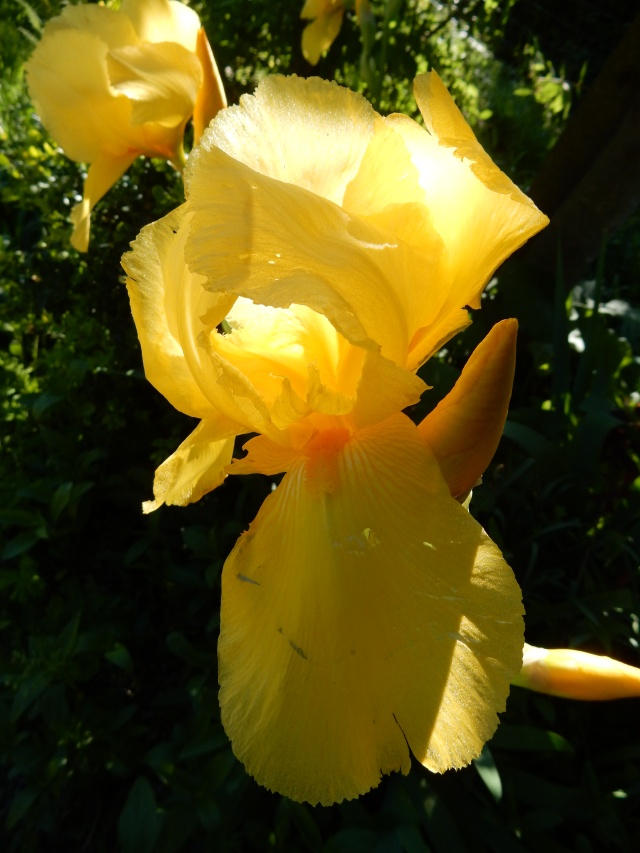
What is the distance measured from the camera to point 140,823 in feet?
4.02

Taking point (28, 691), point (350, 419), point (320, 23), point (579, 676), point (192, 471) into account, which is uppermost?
point (320, 23)

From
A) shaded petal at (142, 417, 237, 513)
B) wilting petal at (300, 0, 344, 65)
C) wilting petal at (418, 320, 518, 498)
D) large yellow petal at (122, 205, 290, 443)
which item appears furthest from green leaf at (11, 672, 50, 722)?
wilting petal at (300, 0, 344, 65)

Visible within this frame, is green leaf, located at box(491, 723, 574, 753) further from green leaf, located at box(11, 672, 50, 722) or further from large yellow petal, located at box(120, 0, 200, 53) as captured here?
large yellow petal, located at box(120, 0, 200, 53)

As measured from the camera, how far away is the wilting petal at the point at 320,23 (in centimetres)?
191

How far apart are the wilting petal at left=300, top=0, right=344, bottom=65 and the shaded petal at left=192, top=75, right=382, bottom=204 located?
1488 millimetres

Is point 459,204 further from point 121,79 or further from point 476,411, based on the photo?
point 121,79

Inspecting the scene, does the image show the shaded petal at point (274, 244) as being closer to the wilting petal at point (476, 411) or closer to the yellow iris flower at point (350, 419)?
the yellow iris flower at point (350, 419)

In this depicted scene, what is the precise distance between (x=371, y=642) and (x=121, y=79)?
3.52 ft

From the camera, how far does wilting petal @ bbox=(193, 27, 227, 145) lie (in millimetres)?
1184

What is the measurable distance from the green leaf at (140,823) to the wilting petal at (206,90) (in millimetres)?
1272

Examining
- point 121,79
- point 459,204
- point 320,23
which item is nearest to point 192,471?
point 459,204

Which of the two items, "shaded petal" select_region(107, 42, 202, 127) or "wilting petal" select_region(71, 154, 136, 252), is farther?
"wilting petal" select_region(71, 154, 136, 252)

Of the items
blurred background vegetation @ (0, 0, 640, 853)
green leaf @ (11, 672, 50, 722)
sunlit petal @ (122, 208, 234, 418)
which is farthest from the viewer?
green leaf @ (11, 672, 50, 722)

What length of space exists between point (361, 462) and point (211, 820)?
0.87 meters
